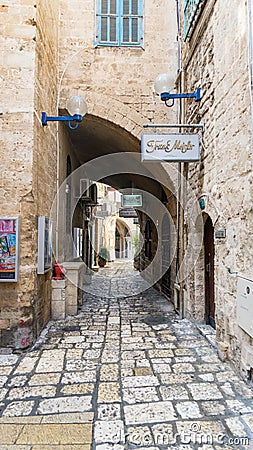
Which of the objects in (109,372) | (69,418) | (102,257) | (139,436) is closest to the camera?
(139,436)

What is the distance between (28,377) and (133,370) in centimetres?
107

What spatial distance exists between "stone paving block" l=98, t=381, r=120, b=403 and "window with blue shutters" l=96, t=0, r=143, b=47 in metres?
6.22

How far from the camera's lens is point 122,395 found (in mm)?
2715

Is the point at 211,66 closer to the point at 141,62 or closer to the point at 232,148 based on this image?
the point at 232,148

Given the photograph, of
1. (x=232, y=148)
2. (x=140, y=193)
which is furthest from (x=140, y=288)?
(x=232, y=148)

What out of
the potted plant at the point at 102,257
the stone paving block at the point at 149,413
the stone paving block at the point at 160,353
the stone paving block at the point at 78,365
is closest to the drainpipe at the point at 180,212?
the stone paving block at the point at 160,353

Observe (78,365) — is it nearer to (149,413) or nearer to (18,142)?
(149,413)

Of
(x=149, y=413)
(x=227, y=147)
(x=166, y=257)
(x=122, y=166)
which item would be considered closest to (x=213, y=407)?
(x=149, y=413)

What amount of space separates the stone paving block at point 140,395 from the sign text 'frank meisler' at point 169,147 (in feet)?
10.0

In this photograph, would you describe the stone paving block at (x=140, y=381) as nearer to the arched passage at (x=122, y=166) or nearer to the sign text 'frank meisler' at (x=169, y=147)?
the sign text 'frank meisler' at (x=169, y=147)

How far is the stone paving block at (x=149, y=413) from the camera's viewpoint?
2332 millimetres

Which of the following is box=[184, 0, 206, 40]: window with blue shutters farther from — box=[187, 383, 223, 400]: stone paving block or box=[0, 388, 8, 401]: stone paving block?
box=[0, 388, 8, 401]: stone paving block

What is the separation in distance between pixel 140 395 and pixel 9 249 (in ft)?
7.48

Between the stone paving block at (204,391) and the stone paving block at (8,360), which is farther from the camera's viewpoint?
the stone paving block at (8,360)
